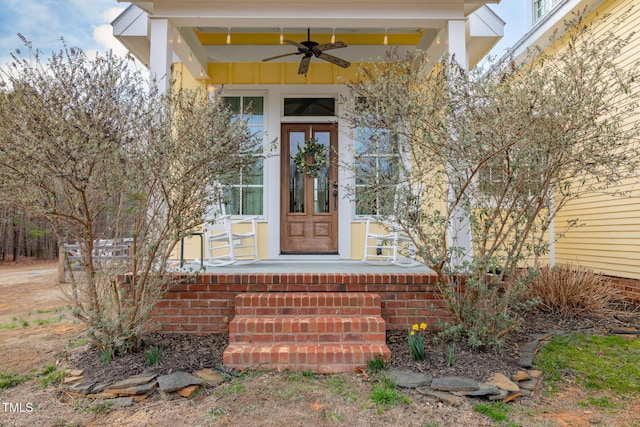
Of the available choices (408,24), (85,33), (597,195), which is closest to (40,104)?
(408,24)

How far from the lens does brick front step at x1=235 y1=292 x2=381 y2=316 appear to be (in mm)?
3199

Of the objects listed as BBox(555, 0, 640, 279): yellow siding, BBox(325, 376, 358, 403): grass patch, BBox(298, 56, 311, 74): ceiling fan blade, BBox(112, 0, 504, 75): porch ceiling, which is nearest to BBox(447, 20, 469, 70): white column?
BBox(112, 0, 504, 75): porch ceiling

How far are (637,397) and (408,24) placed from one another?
141 inches

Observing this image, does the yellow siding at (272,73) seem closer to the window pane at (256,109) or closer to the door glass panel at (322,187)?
the window pane at (256,109)

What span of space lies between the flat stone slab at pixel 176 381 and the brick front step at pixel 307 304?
0.70m

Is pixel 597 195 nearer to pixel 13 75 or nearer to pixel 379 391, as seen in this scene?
pixel 379 391

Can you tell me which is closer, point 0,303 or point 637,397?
point 637,397

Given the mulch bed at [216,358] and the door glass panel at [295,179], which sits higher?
the door glass panel at [295,179]

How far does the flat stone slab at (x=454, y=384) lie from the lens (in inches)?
96.9

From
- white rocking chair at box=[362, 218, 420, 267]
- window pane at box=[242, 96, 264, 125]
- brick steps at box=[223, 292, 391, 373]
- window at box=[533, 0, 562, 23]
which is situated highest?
window at box=[533, 0, 562, 23]

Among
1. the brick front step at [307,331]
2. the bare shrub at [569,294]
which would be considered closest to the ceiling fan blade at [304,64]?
the brick front step at [307,331]

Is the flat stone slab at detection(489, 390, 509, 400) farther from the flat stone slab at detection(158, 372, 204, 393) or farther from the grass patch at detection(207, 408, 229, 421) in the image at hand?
the flat stone slab at detection(158, 372, 204, 393)

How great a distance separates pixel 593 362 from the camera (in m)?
2.96

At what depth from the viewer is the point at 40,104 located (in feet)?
8.19
